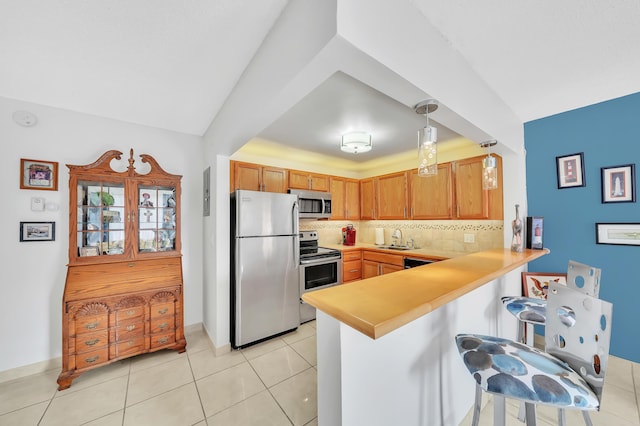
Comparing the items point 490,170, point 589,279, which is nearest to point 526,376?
point 589,279

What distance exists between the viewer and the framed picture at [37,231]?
2010mm

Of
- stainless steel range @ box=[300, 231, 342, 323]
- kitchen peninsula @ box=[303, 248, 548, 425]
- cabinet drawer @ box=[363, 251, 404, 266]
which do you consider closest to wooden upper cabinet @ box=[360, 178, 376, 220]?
cabinet drawer @ box=[363, 251, 404, 266]

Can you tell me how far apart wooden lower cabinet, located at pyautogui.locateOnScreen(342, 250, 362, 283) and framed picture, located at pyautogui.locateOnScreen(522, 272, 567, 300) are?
6.82 ft

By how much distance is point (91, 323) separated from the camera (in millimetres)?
1957

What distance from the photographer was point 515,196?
2361mm

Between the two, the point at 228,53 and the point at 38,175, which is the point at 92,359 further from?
the point at 228,53

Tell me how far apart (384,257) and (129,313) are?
3.08 meters

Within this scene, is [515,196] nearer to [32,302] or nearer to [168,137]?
[168,137]

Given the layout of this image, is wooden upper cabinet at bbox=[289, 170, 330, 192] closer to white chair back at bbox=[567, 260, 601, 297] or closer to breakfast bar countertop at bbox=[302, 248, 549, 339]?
breakfast bar countertop at bbox=[302, 248, 549, 339]

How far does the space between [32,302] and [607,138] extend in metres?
5.39

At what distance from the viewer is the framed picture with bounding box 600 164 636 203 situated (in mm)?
1960

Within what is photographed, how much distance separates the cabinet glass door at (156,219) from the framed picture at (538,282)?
370 centimetres

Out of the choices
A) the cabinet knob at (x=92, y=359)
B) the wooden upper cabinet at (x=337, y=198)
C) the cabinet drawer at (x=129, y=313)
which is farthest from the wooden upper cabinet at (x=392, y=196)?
the cabinet knob at (x=92, y=359)

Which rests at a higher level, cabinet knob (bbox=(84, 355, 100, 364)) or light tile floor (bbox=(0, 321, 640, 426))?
cabinet knob (bbox=(84, 355, 100, 364))
